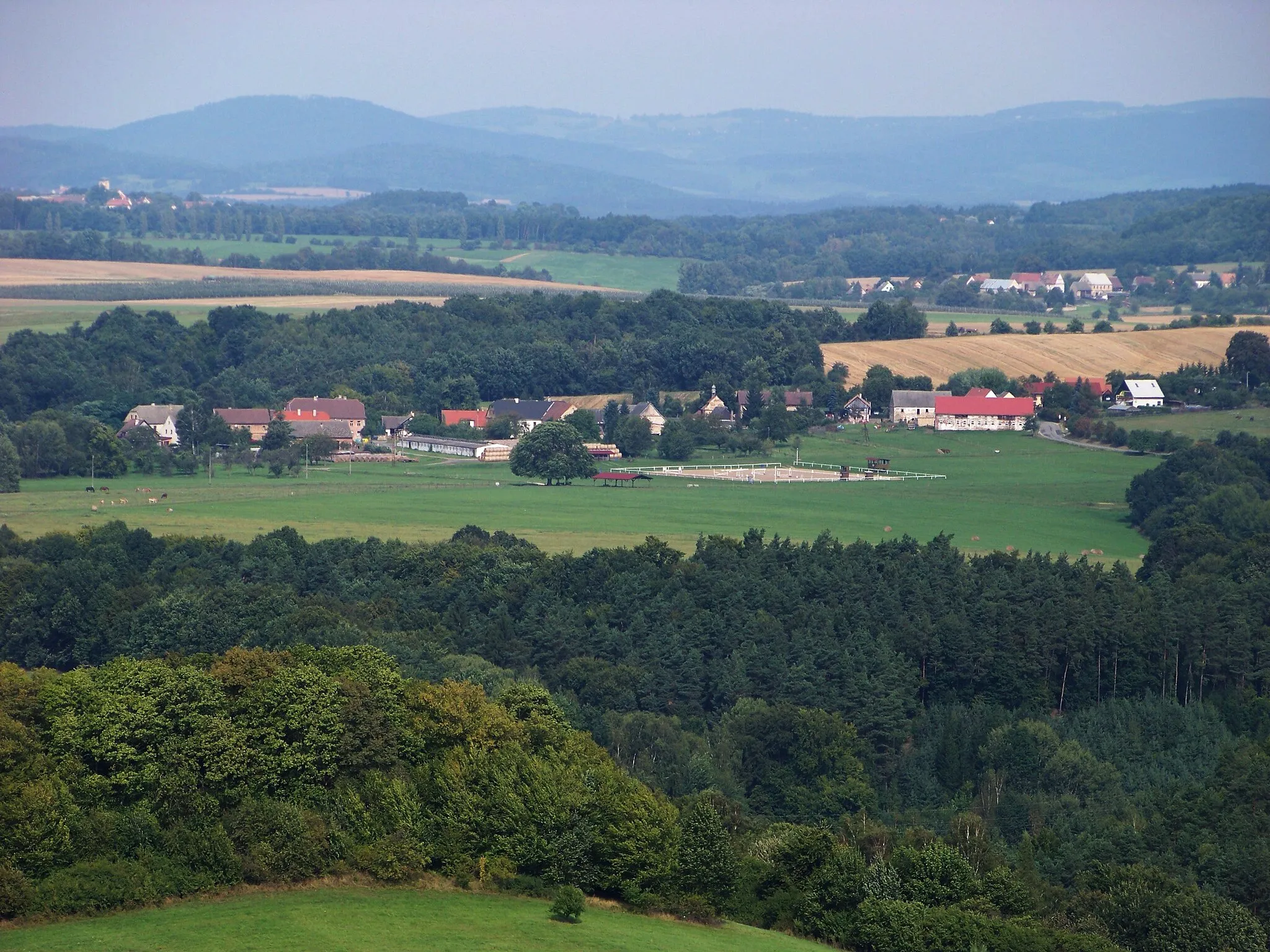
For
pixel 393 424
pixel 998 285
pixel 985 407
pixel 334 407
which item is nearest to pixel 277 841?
pixel 393 424

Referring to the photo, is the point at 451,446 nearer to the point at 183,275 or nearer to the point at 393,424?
the point at 393,424

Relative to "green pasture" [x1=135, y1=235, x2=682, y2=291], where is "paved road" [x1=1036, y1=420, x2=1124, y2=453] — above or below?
below

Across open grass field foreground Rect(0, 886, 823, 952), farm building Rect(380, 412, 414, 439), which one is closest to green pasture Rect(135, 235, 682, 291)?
farm building Rect(380, 412, 414, 439)

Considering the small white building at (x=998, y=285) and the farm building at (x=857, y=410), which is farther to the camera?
the small white building at (x=998, y=285)

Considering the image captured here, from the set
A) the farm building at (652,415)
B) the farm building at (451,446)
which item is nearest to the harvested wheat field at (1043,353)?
the farm building at (652,415)

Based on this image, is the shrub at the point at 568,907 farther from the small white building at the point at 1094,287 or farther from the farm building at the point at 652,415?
the small white building at the point at 1094,287

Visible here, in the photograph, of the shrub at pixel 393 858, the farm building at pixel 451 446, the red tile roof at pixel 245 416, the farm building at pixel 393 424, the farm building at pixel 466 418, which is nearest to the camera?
the shrub at pixel 393 858

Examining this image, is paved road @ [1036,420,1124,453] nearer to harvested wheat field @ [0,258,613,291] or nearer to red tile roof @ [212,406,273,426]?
red tile roof @ [212,406,273,426]
